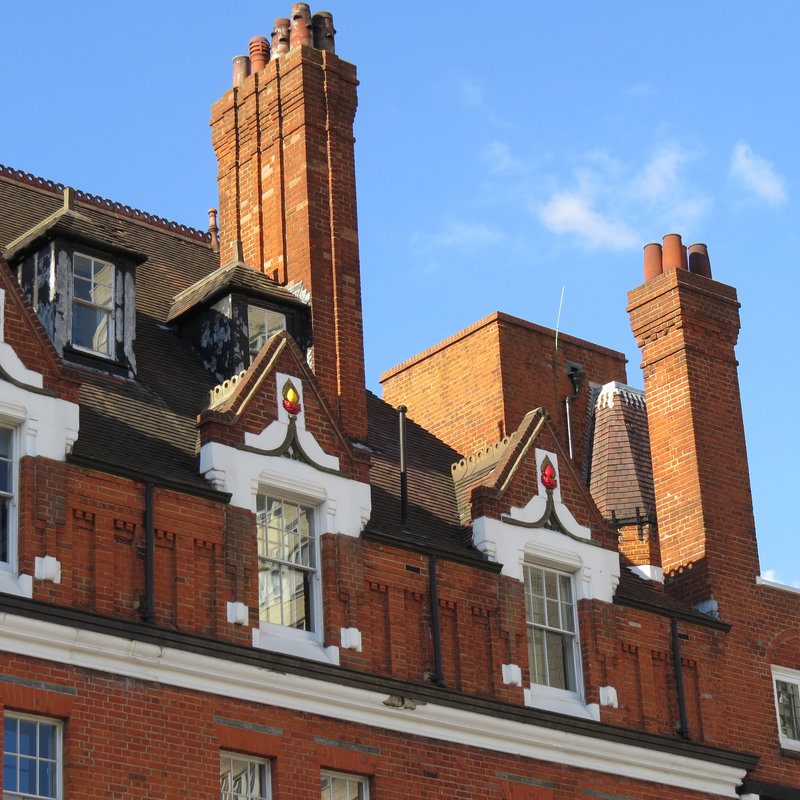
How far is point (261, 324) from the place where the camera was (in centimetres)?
2944

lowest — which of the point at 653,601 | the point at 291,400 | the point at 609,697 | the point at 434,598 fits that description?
the point at 609,697

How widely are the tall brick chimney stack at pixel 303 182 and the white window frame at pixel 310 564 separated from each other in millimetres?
3145

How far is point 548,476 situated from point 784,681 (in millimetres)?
5775

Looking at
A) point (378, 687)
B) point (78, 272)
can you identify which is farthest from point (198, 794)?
point (78, 272)

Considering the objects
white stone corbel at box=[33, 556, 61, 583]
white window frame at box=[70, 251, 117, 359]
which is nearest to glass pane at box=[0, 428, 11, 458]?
white stone corbel at box=[33, 556, 61, 583]

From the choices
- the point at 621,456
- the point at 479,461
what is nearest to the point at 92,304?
the point at 479,461

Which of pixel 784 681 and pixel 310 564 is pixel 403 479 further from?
pixel 784 681

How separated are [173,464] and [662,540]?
Answer: 10285 mm

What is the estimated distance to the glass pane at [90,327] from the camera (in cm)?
2709

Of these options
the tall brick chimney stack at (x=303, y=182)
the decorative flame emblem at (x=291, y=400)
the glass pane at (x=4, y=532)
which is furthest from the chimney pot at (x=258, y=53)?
the glass pane at (x=4, y=532)

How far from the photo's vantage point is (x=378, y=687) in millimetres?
25406

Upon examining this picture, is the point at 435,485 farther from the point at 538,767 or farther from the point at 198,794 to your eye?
the point at 198,794

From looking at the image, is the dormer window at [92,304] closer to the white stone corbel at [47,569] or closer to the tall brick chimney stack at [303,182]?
the tall brick chimney stack at [303,182]

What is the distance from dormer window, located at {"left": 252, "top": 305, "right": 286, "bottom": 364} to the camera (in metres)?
29.4
